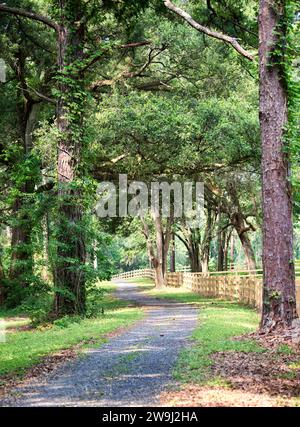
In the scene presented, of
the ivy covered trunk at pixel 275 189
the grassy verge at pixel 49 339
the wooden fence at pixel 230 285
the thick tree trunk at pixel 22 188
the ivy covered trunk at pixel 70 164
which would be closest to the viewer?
the grassy verge at pixel 49 339

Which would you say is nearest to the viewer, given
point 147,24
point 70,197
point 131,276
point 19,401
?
point 19,401

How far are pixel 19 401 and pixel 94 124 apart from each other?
14.5 metres

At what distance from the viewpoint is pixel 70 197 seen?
49.9 feet

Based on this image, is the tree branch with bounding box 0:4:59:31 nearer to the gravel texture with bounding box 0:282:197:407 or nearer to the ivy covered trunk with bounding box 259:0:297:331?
the ivy covered trunk with bounding box 259:0:297:331

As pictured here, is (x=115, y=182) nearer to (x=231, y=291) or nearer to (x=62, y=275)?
(x=231, y=291)

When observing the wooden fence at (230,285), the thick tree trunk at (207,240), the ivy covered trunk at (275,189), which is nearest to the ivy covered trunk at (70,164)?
the wooden fence at (230,285)

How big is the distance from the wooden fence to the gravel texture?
5.30 m

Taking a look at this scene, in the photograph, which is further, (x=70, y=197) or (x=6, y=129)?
(x=6, y=129)

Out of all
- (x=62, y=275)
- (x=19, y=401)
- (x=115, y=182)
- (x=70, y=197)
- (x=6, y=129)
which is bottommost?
(x=19, y=401)

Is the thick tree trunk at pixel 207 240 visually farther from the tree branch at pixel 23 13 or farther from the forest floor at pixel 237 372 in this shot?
the forest floor at pixel 237 372

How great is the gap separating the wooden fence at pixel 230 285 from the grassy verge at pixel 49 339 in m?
4.57

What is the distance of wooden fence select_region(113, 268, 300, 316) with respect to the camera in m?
18.5

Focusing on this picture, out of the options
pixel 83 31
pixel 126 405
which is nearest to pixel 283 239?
pixel 126 405

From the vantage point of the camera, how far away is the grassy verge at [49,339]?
8602mm
